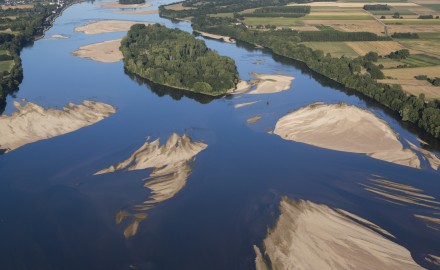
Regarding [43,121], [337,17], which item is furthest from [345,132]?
[337,17]

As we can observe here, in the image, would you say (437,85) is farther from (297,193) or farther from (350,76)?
(297,193)

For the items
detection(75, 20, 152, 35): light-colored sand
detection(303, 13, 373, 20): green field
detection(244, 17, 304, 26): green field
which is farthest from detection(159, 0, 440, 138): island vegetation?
detection(75, 20, 152, 35): light-colored sand

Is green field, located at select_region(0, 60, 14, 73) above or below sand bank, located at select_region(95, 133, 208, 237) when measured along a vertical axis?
above

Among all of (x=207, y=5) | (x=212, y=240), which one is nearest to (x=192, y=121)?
(x=212, y=240)

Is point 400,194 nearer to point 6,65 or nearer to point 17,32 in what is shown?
point 6,65

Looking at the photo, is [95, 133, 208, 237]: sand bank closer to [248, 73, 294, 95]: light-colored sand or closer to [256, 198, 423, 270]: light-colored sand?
[256, 198, 423, 270]: light-colored sand

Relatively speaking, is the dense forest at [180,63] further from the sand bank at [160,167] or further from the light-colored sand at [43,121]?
the sand bank at [160,167]
